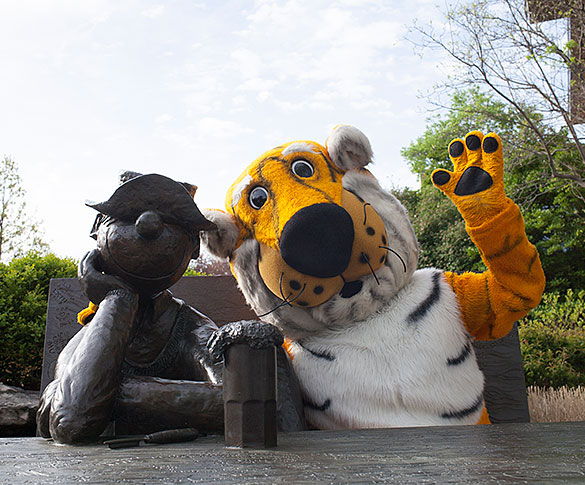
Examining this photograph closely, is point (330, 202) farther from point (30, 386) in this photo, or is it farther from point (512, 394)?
point (30, 386)

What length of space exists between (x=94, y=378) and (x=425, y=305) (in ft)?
3.99

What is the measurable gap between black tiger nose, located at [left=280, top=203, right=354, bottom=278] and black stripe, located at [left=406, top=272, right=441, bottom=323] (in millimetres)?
332

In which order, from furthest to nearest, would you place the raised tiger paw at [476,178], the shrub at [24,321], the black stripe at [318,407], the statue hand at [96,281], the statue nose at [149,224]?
the shrub at [24,321] → the black stripe at [318,407] → the raised tiger paw at [476,178] → the statue hand at [96,281] → the statue nose at [149,224]

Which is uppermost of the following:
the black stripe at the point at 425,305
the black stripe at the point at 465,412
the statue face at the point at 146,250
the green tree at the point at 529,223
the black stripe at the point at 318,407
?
the green tree at the point at 529,223

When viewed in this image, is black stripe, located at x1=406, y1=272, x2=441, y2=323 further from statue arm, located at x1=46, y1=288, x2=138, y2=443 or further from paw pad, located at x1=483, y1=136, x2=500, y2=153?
statue arm, located at x1=46, y1=288, x2=138, y2=443

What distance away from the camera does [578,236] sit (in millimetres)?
10461

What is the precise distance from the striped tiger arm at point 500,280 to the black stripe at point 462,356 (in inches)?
3.2

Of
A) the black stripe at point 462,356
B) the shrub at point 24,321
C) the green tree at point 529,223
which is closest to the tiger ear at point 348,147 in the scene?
the black stripe at point 462,356

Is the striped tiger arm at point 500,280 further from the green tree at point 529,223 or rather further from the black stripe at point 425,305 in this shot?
the green tree at point 529,223

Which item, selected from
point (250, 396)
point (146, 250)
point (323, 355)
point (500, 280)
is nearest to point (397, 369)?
point (323, 355)

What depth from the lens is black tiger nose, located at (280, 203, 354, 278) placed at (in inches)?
72.3

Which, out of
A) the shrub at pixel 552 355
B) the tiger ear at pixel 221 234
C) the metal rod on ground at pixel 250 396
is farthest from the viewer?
the shrub at pixel 552 355

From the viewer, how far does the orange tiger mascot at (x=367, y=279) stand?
183 centimetres

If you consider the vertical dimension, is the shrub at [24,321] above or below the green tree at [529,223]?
below
